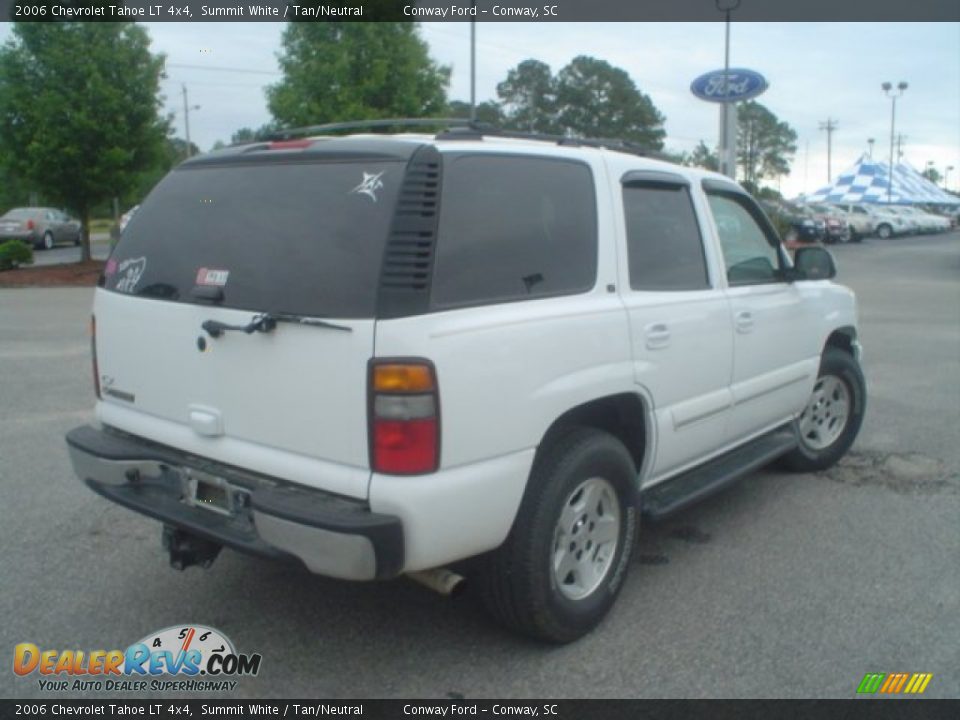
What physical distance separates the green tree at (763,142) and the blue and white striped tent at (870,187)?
1045 inches

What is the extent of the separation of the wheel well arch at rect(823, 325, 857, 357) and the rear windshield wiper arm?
13.2ft

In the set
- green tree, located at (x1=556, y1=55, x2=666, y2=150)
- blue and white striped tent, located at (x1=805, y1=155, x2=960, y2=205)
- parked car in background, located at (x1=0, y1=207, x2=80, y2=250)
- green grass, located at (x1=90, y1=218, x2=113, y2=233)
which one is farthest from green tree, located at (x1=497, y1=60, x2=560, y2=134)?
parked car in background, located at (x1=0, y1=207, x2=80, y2=250)

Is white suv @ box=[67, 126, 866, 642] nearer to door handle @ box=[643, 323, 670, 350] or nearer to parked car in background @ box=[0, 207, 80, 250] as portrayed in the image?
door handle @ box=[643, 323, 670, 350]

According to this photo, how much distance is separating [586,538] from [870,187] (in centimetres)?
5796

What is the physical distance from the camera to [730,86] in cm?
1798

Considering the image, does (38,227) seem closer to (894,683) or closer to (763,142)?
(894,683)

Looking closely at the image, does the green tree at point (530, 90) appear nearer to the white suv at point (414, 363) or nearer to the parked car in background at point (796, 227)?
the parked car in background at point (796, 227)

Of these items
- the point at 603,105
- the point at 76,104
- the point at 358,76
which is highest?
the point at 603,105

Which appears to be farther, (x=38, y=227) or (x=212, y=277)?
(x=38, y=227)

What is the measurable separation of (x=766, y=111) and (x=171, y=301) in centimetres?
9403

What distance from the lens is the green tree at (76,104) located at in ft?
59.6

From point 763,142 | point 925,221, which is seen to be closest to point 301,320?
point 925,221

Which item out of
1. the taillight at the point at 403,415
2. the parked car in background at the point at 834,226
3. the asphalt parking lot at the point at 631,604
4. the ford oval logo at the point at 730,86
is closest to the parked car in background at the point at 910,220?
the parked car in background at the point at 834,226

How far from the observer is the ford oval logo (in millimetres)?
17625
